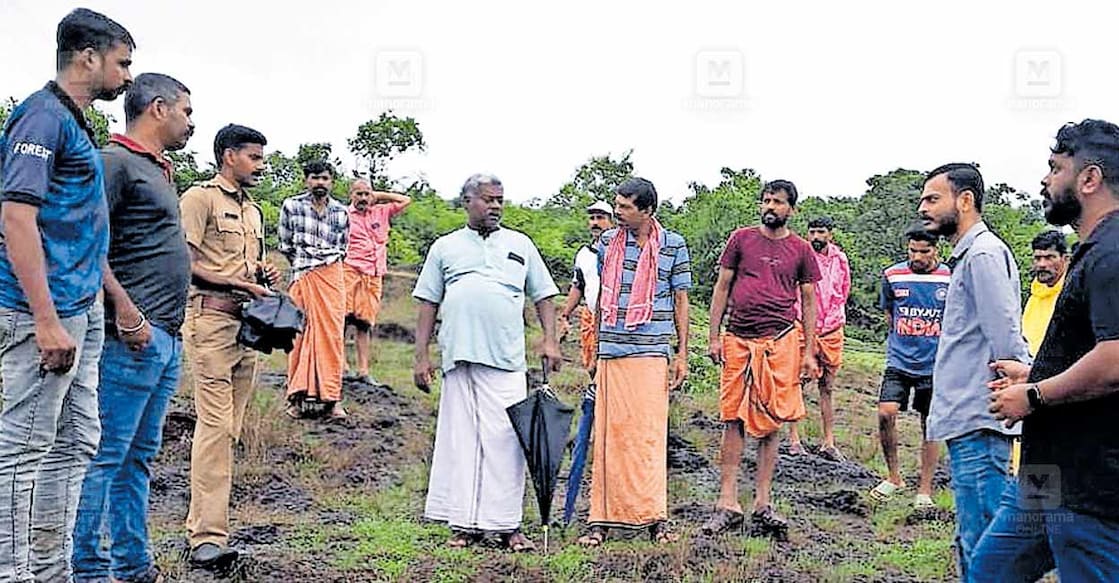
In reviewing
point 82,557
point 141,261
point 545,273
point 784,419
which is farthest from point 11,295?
point 784,419

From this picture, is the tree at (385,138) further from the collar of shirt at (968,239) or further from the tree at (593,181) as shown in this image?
the collar of shirt at (968,239)

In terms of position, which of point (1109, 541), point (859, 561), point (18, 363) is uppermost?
point (18, 363)

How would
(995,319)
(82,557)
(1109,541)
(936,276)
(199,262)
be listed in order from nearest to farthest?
(1109,541), (995,319), (82,557), (199,262), (936,276)

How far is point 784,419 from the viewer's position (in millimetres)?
6363

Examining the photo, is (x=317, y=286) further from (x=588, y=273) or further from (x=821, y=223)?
(x=821, y=223)

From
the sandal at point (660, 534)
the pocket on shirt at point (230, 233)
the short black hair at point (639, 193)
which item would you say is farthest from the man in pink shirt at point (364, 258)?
the pocket on shirt at point (230, 233)

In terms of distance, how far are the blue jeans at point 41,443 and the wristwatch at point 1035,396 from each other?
279 centimetres

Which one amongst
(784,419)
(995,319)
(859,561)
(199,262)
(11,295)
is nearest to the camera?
(11,295)

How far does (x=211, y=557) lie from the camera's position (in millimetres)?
4965

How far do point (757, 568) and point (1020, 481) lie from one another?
7.52 feet

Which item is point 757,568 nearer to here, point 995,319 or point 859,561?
point 859,561

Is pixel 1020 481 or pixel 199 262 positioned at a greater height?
pixel 199 262

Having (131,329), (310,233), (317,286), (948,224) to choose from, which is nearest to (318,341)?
(317,286)

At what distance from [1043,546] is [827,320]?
547 centimetres
